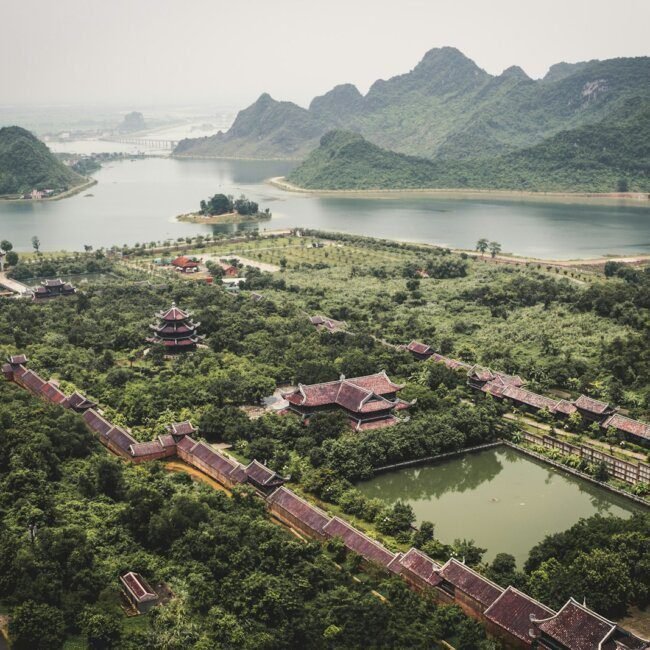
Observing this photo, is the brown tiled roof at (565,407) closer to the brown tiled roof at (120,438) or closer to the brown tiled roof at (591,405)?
the brown tiled roof at (591,405)

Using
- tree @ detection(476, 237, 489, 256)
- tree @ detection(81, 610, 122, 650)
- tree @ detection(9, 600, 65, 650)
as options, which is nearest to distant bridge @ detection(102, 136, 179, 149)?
tree @ detection(476, 237, 489, 256)

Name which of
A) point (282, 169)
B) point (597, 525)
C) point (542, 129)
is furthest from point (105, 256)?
point (542, 129)

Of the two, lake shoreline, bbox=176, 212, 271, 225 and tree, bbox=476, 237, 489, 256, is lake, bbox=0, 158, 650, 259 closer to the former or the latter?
lake shoreline, bbox=176, 212, 271, 225

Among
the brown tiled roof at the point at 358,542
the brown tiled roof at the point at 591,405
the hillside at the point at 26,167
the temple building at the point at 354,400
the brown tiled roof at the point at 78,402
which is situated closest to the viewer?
the brown tiled roof at the point at 358,542

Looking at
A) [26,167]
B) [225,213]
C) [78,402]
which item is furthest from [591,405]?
[26,167]

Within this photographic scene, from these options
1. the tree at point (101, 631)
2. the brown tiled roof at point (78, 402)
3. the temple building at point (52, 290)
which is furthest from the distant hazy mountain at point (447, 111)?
the tree at point (101, 631)

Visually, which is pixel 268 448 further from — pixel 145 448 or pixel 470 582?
pixel 470 582
